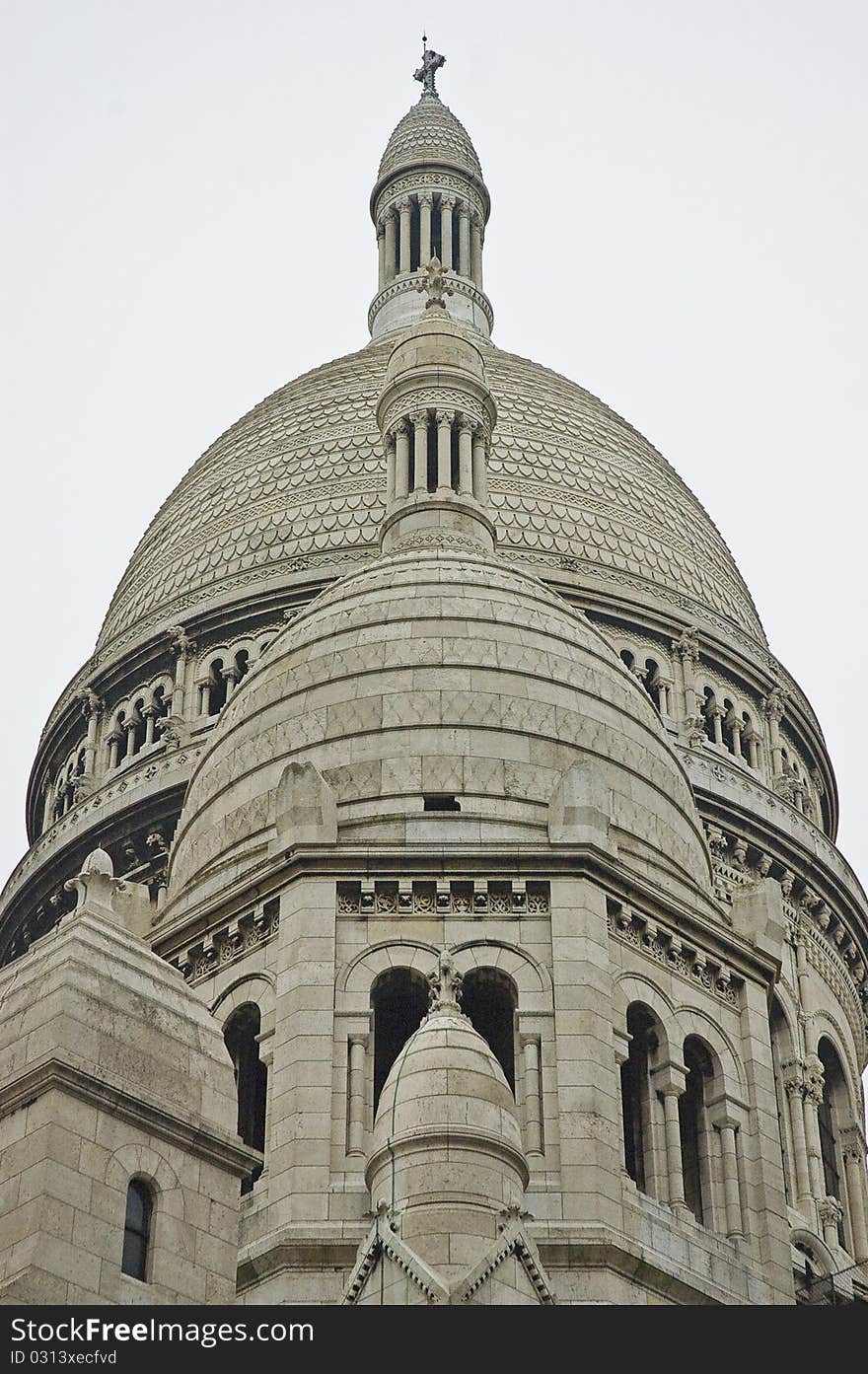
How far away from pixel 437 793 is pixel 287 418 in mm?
29673

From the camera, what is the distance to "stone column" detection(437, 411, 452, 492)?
4541 cm

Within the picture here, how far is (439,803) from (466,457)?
423 inches

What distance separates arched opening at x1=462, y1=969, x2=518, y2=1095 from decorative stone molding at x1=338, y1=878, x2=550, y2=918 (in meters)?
0.93

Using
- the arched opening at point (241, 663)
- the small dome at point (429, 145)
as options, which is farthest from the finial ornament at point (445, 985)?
the small dome at point (429, 145)

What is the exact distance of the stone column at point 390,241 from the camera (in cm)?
7288

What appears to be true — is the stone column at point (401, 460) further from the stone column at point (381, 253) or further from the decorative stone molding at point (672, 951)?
the stone column at point (381, 253)

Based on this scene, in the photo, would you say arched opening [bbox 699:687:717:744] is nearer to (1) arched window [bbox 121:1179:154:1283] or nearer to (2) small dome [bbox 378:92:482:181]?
(2) small dome [bbox 378:92:482:181]

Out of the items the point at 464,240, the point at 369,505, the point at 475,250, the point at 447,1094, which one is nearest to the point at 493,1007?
the point at 447,1094

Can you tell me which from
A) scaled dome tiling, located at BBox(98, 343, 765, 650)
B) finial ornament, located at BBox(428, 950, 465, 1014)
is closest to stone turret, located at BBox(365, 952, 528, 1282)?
finial ornament, located at BBox(428, 950, 465, 1014)

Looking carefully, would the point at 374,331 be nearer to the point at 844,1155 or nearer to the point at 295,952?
the point at 844,1155

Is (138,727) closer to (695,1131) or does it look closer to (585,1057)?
(695,1131)

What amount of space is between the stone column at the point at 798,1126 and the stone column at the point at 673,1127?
12732 mm

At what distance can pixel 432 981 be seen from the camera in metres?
33.4

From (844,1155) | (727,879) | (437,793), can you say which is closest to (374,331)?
(727,879)
